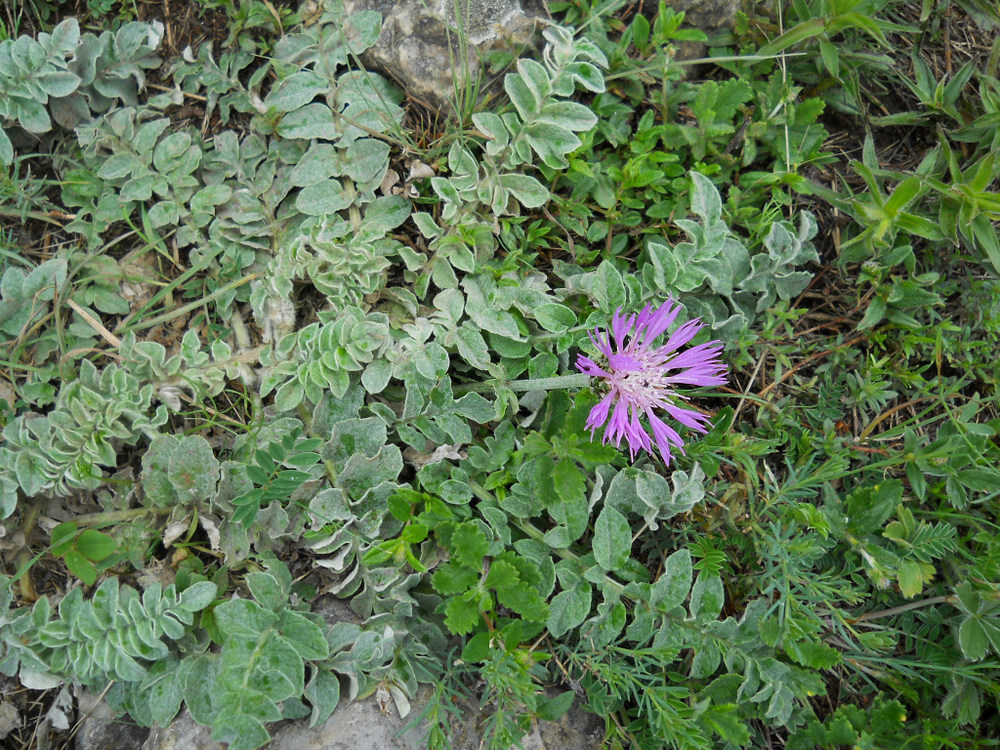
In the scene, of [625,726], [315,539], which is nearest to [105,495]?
[315,539]

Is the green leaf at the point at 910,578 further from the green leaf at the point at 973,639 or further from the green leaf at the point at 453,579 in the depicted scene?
the green leaf at the point at 453,579

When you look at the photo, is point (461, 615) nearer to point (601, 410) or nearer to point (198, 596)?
point (601, 410)

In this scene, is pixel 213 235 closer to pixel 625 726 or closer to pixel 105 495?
pixel 105 495

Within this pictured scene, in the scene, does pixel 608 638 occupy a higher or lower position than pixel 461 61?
lower

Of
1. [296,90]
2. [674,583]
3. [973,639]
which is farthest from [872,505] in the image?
[296,90]

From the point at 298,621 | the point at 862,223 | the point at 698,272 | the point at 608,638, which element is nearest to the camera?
the point at 298,621

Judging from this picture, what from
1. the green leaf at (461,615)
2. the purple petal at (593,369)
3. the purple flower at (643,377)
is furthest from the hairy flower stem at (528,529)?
the purple petal at (593,369)

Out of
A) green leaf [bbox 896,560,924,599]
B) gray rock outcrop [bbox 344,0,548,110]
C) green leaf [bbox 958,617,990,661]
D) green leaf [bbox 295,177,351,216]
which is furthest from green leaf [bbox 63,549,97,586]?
green leaf [bbox 958,617,990,661]
